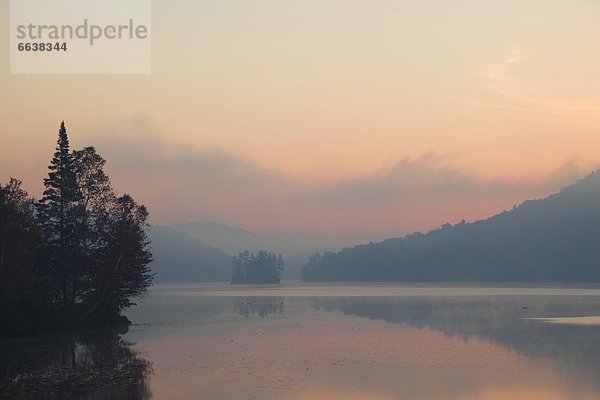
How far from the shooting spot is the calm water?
33.0 meters

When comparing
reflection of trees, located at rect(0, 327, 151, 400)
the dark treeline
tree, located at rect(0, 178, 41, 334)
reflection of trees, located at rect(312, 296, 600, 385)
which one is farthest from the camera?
the dark treeline

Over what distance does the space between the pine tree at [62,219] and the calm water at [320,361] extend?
736cm

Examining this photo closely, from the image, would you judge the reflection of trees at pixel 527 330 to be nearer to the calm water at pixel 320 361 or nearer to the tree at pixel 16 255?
the calm water at pixel 320 361

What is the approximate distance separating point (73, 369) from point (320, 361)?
1493 cm

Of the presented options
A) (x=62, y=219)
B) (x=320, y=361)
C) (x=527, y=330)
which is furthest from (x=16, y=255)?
(x=527, y=330)

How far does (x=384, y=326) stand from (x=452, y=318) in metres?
12.4

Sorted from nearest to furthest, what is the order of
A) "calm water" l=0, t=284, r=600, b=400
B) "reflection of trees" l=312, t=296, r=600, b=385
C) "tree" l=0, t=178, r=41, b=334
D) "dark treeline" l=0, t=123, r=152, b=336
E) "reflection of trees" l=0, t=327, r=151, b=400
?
1. "calm water" l=0, t=284, r=600, b=400
2. "reflection of trees" l=0, t=327, r=151, b=400
3. "reflection of trees" l=312, t=296, r=600, b=385
4. "tree" l=0, t=178, r=41, b=334
5. "dark treeline" l=0, t=123, r=152, b=336

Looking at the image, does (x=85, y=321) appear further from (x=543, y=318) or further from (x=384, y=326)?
(x=543, y=318)

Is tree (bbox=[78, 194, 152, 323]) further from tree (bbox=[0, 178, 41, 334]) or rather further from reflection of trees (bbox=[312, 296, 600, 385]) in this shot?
reflection of trees (bbox=[312, 296, 600, 385])

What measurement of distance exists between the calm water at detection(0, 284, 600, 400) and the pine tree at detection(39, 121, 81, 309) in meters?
7.36

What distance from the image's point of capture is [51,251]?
2773 inches

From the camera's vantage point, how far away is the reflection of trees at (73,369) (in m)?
33.2

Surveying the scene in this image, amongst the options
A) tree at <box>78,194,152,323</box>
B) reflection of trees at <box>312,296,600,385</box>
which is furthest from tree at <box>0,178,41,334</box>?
reflection of trees at <box>312,296,600,385</box>

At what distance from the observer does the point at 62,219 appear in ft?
237
